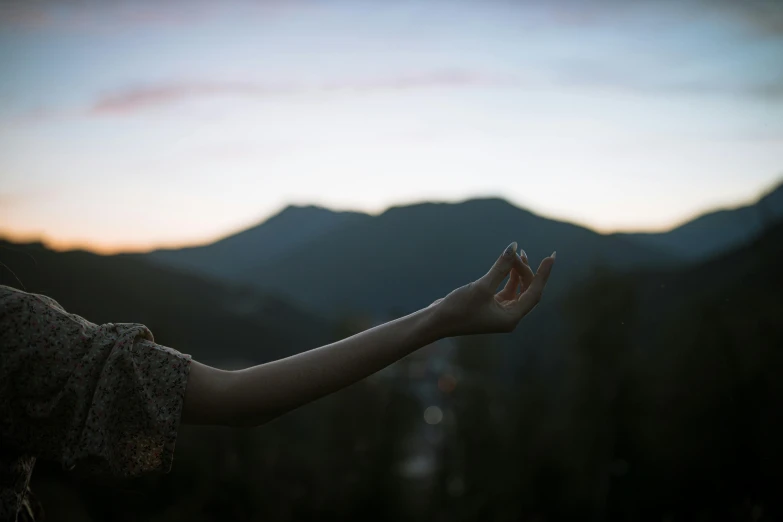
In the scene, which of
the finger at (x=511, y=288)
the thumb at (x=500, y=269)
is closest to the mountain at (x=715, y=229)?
the finger at (x=511, y=288)

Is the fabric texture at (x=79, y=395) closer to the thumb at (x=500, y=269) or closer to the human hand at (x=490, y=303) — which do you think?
the human hand at (x=490, y=303)

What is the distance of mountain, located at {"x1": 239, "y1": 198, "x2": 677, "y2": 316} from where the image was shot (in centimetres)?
759

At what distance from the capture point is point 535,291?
4.59 feet

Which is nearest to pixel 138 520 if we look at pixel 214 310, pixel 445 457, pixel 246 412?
pixel 445 457

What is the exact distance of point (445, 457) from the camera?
22.8m

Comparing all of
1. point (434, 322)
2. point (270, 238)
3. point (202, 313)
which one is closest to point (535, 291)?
point (434, 322)

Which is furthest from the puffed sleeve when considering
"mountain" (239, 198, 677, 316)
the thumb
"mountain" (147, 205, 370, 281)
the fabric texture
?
"mountain" (147, 205, 370, 281)

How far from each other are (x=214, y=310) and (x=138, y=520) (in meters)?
16.6

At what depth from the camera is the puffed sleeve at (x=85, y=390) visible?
1111 millimetres

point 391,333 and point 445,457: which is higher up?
point 391,333

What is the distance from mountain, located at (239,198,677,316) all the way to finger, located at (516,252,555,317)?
276 centimetres

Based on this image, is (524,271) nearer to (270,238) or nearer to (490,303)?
(490,303)

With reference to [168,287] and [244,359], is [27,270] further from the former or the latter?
[244,359]

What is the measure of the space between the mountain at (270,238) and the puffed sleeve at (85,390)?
18.4 meters
